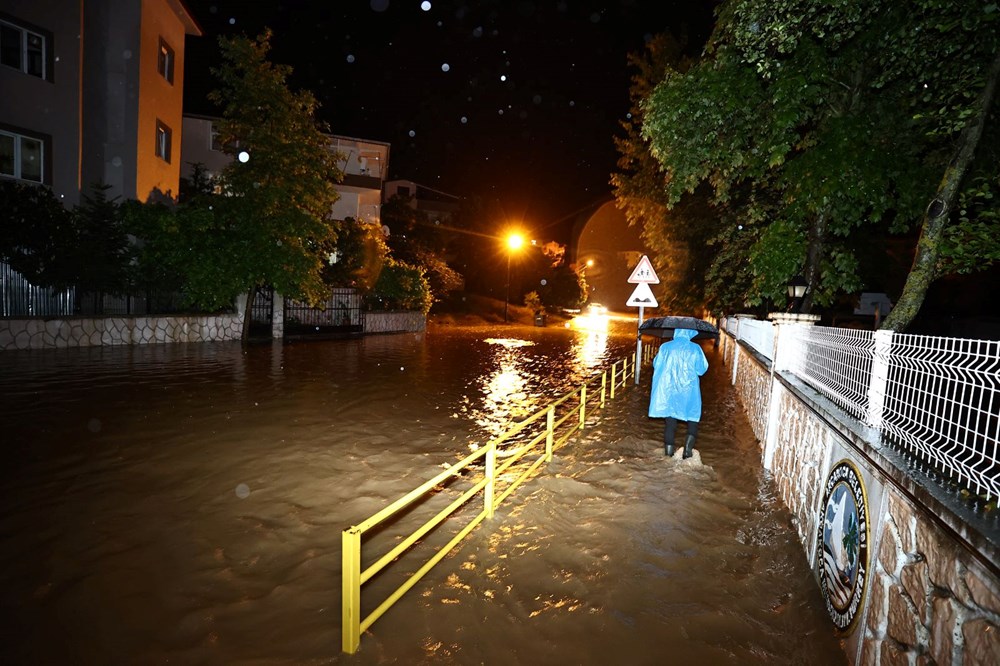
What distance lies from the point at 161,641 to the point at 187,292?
719 inches

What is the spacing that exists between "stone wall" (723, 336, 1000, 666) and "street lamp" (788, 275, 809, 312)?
18.1 ft

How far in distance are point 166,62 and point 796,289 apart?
85.7 feet

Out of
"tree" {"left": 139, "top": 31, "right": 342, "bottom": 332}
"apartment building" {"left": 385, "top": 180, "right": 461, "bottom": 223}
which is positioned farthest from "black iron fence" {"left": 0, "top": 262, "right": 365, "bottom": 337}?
"apartment building" {"left": 385, "top": 180, "right": 461, "bottom": 223}

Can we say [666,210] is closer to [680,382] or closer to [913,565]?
[680,382]

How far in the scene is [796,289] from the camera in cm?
958

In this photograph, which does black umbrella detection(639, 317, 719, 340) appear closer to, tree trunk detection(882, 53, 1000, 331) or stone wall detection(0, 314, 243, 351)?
tree trunk detection(882, 53, 1000, 331)

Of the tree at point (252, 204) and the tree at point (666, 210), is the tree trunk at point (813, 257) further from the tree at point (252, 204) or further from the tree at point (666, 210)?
the tree at point (252, 204)

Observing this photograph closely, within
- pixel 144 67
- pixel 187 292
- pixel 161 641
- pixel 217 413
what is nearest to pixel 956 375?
pixel 161 641

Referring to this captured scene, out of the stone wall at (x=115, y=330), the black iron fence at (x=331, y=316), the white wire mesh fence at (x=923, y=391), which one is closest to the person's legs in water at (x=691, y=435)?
the white wire mesh fence at (x=923, y=391)

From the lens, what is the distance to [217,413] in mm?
9289

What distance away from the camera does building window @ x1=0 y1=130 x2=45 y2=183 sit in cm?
1700

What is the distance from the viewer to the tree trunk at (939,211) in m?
6.16

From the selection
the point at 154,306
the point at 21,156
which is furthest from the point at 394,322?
the point at 21,156

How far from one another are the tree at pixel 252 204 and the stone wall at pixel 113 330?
1.02 metres
